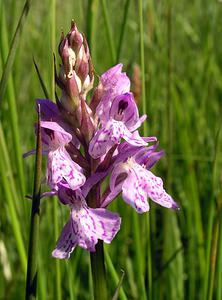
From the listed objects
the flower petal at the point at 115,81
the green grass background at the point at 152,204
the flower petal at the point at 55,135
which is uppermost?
the flower petal at the point at 115,81

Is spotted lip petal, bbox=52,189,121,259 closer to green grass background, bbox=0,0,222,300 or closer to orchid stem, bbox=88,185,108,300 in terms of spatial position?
orchid stem, bbox=88,185,108,300

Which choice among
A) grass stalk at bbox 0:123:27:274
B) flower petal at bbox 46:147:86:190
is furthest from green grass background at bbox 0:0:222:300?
flower petal at bbox 46:147:86:190

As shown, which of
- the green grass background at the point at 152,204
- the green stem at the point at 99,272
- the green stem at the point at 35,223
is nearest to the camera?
the green stem at the point at 35,223

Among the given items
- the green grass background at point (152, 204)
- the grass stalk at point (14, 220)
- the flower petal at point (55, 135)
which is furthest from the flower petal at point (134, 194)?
the grass stalk at point (14, 220)

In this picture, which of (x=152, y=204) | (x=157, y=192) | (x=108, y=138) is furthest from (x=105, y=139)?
(x=152, y=204)

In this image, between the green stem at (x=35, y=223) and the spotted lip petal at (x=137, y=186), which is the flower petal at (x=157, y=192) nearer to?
the spotted lip petal at (x=137, y=186)

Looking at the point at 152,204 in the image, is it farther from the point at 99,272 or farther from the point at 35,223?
the point at 35,223

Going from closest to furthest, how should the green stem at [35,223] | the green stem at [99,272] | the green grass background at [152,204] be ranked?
the green stem at [35,223] → the green stem at [99,272] → the green grass background at [152,204]
